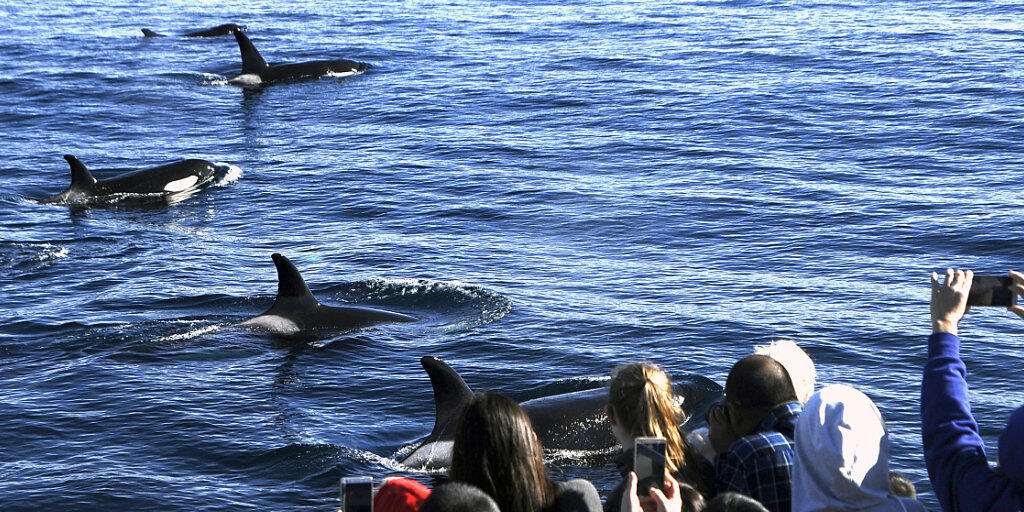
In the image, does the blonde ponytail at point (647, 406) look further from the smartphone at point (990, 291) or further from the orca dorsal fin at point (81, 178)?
the orca dorsal fin at point (81, 178)

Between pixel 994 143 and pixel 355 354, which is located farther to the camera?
pixel 994 143

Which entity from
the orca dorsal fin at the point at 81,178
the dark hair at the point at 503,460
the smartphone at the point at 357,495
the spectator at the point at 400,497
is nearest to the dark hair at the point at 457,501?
the smartphone at the point at 357,495

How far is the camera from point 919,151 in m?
22.7

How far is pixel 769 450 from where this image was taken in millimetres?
6254

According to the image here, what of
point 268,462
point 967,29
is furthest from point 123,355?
point 967,29

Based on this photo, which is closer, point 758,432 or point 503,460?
point 503,460

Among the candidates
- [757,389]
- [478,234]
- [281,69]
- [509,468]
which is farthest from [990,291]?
[281,69]

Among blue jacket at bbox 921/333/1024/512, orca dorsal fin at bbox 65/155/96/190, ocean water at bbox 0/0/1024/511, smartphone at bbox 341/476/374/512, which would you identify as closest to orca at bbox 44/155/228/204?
orca dorsal fin at bbox 65/155/96/190

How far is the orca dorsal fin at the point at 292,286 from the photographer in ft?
45.6

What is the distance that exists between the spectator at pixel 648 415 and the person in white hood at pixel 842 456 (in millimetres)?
919

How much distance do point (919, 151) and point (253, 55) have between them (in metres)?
16.9

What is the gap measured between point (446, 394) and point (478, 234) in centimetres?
834

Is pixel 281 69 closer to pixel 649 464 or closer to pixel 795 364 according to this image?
pixel 795 364

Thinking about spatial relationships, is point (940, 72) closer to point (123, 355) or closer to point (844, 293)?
point (844, 293)
